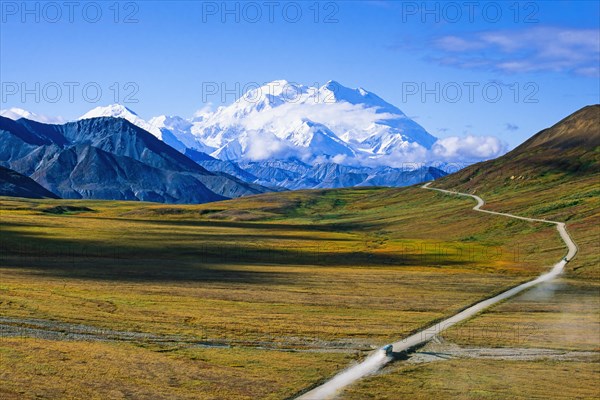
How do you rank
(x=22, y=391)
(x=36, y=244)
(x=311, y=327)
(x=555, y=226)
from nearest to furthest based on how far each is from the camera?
(x=22, y=391), (x=311, y=327), (x=36, y=244), (x=555, y=226)

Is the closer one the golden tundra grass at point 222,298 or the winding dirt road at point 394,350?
the winding dirt road at point 394,350

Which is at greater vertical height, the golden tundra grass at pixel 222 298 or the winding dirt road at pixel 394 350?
the golden tundra grass at pixel 222 298

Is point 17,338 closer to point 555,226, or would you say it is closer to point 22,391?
point 22,391

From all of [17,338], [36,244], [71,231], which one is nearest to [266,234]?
[71,231]

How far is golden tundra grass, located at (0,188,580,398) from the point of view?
50844mm

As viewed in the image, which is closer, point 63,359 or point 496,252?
point 63,359

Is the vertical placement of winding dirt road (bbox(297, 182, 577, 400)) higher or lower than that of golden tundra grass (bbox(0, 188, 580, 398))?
lower

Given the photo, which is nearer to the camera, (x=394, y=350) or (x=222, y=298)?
(x=394, y=350)

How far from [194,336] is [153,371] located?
12.1 meters

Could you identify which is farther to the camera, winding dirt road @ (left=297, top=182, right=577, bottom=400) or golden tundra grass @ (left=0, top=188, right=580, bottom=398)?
golden tundra grass @ (left=0, top=188, right=580, bottom=398)

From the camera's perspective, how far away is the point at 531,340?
67188 mm

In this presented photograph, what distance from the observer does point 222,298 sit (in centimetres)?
8412

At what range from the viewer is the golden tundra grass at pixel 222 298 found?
50.8m

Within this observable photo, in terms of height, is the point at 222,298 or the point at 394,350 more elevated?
the point at 222,298
